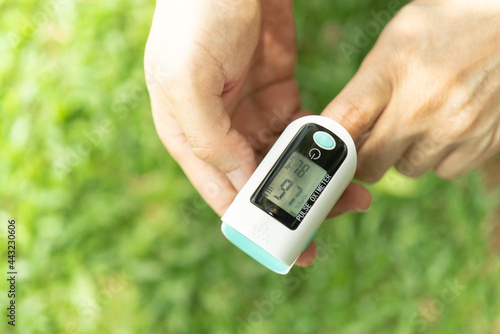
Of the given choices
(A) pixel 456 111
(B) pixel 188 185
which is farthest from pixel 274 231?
(B) pixel 188 185

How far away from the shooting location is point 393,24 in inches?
64.8

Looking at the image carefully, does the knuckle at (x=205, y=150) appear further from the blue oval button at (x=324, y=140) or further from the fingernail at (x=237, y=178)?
the blue oval button at (x=324, y=140)

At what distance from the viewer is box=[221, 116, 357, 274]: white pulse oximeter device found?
1391mm

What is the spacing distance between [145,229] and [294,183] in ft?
3.93

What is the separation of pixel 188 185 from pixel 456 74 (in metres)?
1.39

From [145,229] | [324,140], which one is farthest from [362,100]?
[145,229]

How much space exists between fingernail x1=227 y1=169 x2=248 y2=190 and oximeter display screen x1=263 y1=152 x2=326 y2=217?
0.19 m

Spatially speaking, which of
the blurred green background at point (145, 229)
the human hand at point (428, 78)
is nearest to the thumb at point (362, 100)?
the human hand at point (428, 78)

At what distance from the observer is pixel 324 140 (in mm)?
1441

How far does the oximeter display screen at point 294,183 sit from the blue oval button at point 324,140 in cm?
7

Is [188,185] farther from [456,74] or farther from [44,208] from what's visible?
[456,74]

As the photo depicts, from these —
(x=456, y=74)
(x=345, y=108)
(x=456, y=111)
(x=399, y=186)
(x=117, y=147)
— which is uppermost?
(x=456, y=74)

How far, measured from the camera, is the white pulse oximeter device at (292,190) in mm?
1391

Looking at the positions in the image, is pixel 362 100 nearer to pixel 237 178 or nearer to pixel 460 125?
pixel 460 125
